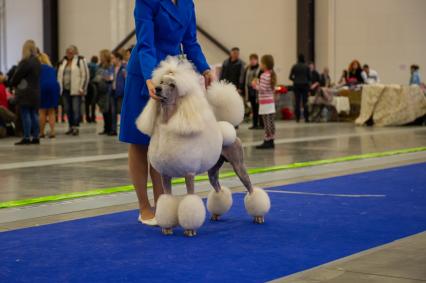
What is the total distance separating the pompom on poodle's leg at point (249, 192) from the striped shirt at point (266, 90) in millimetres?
6093

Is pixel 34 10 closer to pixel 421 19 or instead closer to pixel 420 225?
pixel 421 19

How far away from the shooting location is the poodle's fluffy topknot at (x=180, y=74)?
476 centimetres

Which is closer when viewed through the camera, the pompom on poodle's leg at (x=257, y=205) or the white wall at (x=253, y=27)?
the pompom on poodle's leg at (x=257, y=205)

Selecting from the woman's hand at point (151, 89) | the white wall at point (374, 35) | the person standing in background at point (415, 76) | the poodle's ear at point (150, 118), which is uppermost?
the white wall at point (374, 35)

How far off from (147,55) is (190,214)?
1.05m

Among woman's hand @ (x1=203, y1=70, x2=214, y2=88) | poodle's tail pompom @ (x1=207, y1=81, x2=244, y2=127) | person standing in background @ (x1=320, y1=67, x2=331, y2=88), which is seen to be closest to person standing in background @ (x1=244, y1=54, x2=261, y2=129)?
person standing in background @ (x1=320, y1=67, x2=331, y2=88)

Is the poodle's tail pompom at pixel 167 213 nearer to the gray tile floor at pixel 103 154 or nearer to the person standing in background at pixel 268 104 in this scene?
the gray tile floor at pixel 103 154

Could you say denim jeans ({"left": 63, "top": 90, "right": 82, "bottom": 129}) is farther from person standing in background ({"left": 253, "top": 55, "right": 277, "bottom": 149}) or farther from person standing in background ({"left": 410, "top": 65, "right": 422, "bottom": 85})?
person standing in background ({"left": 410, "top": 65, "right": 422, "bottom": 85})

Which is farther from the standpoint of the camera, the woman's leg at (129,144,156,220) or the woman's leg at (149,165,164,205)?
the woman's leg at (149,165,164,205)

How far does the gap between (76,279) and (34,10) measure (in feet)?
83.3

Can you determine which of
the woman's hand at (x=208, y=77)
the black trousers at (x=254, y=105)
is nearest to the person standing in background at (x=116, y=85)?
the black trousers at (x=254, y=105)

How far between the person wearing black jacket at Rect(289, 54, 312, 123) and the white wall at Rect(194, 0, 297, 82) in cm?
377

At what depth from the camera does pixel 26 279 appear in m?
3.80

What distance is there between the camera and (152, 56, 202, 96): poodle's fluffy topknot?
476cm
